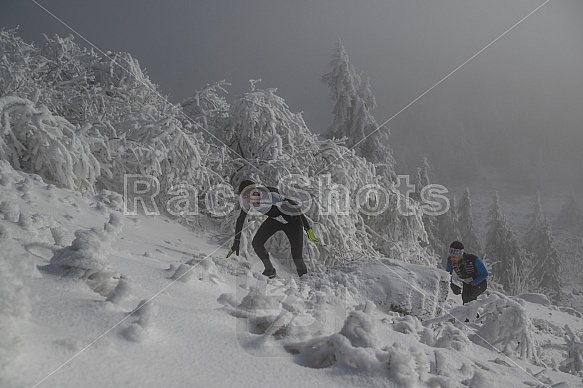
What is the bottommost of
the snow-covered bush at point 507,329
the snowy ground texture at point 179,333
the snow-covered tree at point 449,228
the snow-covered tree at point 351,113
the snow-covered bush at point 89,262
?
the snow-covered bush at point 507,329

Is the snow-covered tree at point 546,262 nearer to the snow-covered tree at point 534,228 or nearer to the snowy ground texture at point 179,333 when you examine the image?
the snow-covered tree at point 534,228

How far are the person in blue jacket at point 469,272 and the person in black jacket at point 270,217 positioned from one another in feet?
9.71

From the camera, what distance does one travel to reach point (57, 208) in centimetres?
441

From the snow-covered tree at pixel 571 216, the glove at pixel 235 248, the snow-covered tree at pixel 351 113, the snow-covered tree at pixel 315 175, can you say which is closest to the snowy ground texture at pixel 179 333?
the glove at pixel 235 248

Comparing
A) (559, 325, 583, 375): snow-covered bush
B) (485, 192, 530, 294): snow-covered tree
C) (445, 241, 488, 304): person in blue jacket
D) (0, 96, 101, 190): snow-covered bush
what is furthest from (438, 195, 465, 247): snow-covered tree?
(0, 96, 101, 190): snow-covered bush

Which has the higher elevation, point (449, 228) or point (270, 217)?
point (449, 228)

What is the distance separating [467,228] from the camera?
34625 mm

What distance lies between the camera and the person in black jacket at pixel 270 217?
Result: 19.9 ft

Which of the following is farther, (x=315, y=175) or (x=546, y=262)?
(x=546, y=262)

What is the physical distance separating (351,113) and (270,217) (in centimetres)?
1536

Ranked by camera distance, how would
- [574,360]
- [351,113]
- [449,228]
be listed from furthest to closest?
[449,228], [351,113], [574,360]

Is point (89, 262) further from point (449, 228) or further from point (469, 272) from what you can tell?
point (449, 228)

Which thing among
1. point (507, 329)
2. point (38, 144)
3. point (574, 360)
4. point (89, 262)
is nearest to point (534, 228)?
point (574, 360)

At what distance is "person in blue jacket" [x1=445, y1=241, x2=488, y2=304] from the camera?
6.91 meters
